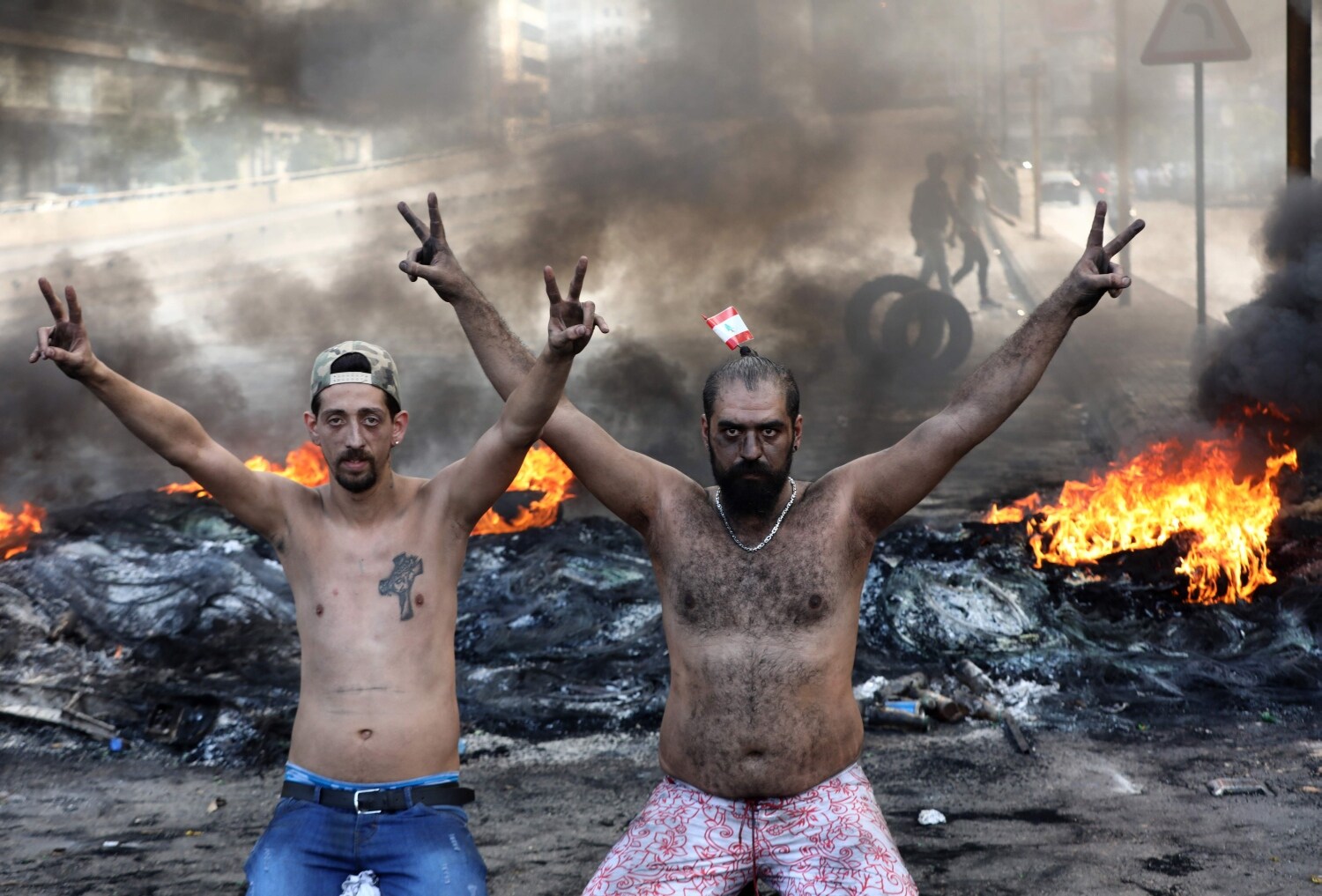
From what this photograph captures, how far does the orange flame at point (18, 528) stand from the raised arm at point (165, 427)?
19.1 feet

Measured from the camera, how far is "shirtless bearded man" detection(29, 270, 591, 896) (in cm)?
305

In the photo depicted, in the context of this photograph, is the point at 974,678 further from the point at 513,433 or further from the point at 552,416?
the point at 513,433

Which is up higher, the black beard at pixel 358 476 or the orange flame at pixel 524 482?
the black beard at pixel 358 476

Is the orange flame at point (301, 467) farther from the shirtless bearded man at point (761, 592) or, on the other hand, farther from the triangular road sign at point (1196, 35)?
the shirtless bearded man at point (761, 592)

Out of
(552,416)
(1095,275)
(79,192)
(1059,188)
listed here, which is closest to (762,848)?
(552,416)

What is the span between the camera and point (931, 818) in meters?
5.07

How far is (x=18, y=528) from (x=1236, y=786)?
7974 mm

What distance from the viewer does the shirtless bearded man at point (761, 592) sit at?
10.4ft

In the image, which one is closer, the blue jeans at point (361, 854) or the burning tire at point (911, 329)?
the blue jeans at point (361, 854)

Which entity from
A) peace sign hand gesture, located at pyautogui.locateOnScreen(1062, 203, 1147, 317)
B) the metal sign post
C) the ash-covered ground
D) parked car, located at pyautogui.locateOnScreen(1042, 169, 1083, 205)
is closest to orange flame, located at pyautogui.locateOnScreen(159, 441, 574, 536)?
the ash-covered ground

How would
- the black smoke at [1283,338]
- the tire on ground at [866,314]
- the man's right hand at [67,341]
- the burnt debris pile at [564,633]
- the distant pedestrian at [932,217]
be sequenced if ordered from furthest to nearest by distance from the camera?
the distant pedestrian at [932,217], the tire on ground at [866,314], the black smoke at [1283,338], the burnt debris pile at [564,633], the man's right hand at [67,341]

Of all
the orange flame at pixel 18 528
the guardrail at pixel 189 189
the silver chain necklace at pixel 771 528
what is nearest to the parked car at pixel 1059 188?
the guardrail at pixel 189 189

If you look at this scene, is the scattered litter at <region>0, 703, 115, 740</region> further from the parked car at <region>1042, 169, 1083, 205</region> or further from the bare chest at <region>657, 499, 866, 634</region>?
the parked car at <region>1042, 169, 1083, 205</region>

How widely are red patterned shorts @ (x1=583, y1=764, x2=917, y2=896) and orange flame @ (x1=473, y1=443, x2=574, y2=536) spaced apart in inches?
244
